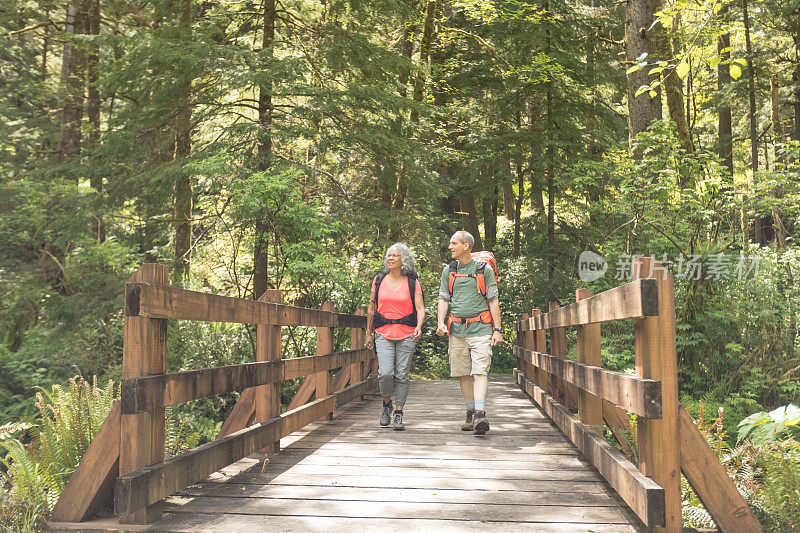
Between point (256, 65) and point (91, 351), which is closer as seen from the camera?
point (256, 65)

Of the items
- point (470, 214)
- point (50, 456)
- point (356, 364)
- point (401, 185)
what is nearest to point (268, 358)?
point (50, 456)

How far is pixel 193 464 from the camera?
13.0 ft

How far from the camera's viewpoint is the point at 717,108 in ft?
71.9

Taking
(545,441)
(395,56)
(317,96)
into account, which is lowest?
(545,441)

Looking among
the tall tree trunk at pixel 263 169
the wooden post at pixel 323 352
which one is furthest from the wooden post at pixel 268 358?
the tall tree trunk at pixel 263 169

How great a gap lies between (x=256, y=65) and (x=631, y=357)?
7838 mm

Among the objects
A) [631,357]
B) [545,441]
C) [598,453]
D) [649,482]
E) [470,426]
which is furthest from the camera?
[631,357]

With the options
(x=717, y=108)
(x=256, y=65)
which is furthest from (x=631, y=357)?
(x=717, y=108)

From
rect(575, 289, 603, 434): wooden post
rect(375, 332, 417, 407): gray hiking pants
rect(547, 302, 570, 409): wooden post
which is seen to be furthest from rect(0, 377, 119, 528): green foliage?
rect(547, 302, 570, 409): wooden post

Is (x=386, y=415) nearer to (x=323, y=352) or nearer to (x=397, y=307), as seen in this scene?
(x=323, y=352)

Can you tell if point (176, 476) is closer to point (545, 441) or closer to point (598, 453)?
point (598, 453)

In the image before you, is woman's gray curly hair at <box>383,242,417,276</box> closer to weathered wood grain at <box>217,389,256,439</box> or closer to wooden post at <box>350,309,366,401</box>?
weathered wood grain at <box>217,389,256,439</box>

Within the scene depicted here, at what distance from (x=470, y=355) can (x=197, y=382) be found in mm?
3278

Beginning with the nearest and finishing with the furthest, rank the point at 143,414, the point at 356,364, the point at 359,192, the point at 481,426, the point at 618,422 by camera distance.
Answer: the point at 143,414 → the point at 618,422 → the point at 481,426 → the point at 356,364 → the point at 359,192
